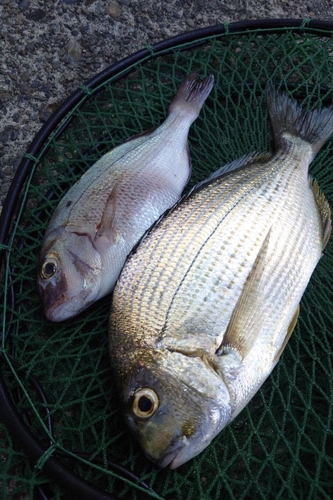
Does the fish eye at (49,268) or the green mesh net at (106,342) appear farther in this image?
the fish eye at (49,268)

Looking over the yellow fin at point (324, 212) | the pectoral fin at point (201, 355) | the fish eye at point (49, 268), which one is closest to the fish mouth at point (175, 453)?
the pectoral fin at point (201, 355)

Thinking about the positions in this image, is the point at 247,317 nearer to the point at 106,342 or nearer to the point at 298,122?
the point at 106,342

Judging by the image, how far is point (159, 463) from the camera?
1.46 meters

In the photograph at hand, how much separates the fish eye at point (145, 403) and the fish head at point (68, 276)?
41 centimetres

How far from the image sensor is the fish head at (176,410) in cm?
144

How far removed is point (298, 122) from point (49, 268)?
1.07 metres

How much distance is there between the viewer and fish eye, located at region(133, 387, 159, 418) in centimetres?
146

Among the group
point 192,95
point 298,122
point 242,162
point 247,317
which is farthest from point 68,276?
point 298,122

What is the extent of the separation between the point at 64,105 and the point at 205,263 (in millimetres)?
916

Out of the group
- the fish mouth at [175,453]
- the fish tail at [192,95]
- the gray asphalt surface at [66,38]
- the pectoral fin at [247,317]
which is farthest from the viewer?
the gray asphalt surface at [66,38]

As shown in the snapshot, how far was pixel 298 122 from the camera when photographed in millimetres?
1962

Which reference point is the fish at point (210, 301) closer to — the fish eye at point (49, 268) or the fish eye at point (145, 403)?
the fish eye at point (145, 403)

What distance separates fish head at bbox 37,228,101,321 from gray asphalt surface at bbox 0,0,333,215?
663 millimetres

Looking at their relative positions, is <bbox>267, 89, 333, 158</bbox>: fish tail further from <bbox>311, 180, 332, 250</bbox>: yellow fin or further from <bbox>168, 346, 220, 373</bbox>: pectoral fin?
<bbox>168, 346, 220, 373</bbox>: pectoral fin
